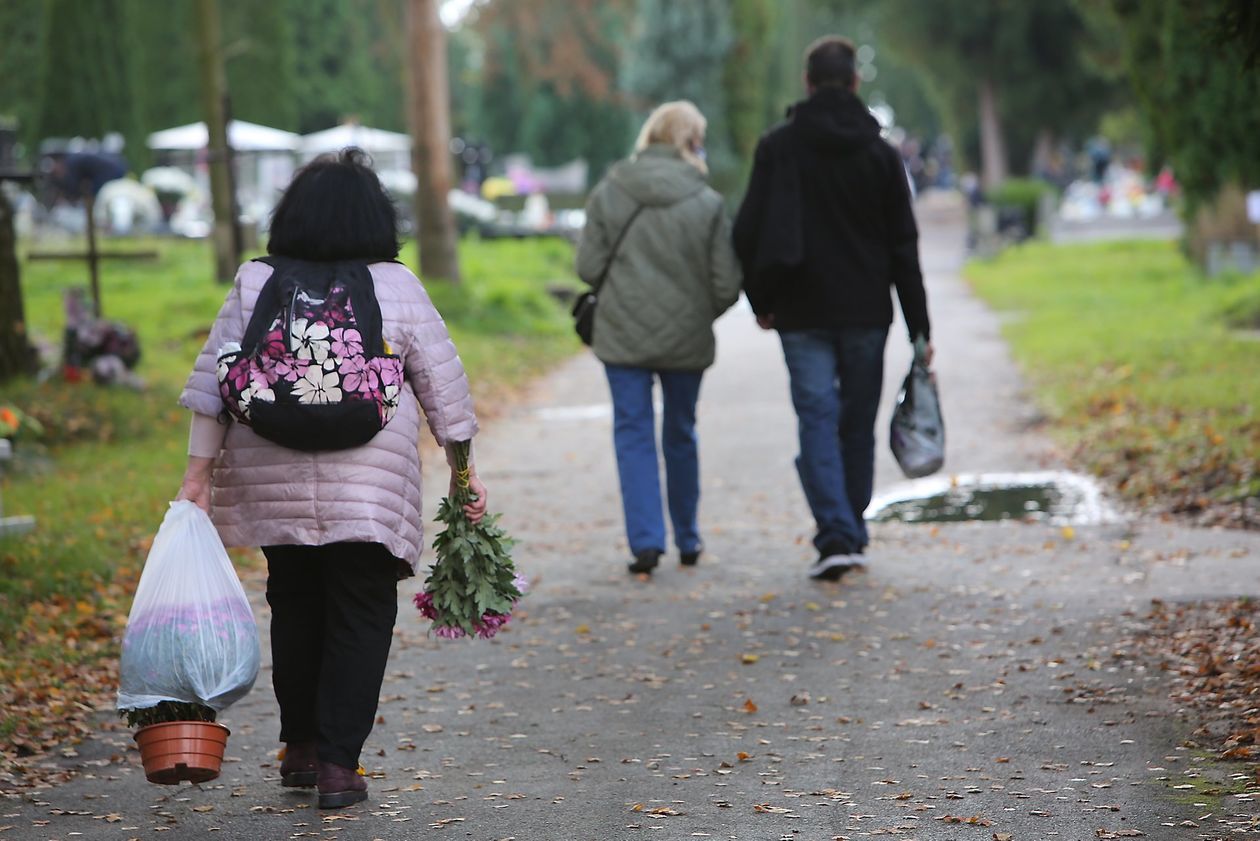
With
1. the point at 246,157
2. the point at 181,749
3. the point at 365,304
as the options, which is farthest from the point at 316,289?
the point at 246,157

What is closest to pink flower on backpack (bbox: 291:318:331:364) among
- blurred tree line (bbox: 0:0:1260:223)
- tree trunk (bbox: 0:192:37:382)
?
tree trunk (bbox: 0:192:37:382)

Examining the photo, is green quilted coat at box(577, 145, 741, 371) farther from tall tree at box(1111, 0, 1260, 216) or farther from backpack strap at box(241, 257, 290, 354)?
tall tree at box(1111, 0, 1260, 216)

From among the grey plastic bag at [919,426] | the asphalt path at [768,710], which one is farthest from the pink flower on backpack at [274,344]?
the grey plastic bag at [919,426]

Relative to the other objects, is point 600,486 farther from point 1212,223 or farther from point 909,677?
point 1212,223

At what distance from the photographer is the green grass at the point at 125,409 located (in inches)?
314

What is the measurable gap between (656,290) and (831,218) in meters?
0.81

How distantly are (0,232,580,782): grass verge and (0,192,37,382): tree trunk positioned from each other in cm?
16

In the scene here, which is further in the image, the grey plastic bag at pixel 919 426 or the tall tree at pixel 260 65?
the tall tree at pixel 260 65

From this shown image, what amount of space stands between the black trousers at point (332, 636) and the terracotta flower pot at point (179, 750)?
39 centimetres

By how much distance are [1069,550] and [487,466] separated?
450 centimetres

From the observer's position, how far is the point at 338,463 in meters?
4.68

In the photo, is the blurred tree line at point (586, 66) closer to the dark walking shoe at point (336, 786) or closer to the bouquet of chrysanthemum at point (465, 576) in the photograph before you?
the bouquet of chrysanthemum at point (465, 576)

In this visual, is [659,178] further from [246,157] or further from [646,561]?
[246,157]

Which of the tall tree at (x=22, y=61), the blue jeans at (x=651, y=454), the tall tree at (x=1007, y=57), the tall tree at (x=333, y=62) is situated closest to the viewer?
the blue jeans at (x=651, y=454)
